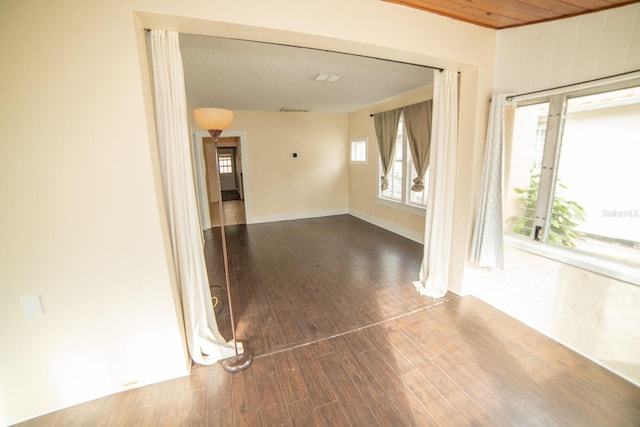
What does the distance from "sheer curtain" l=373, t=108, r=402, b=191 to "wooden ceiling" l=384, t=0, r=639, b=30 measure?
2576mm

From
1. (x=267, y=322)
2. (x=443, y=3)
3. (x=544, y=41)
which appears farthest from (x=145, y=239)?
(x=544, y=41)

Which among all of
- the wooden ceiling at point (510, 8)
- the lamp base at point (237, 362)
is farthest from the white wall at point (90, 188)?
the wooden ceiling at point (510, 8)

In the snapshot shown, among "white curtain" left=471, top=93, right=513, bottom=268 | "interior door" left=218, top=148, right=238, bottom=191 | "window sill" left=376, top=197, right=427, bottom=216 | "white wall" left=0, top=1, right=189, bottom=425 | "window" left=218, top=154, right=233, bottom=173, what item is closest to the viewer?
"white wall" left=0, top=1, right=189, bottom=425

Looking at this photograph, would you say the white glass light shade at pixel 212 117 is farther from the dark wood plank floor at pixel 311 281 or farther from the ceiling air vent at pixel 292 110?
the ceiling air vent at pixel 292 110

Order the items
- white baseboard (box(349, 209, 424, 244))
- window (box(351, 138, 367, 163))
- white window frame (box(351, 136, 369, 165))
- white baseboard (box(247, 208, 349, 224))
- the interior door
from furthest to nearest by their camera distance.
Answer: the interior door → white baseboard (box(247, 208, 349, 224)) → window (box(351, 138, 367, 163)) → white window frame (box(351, 136, 369, 165)) → white baseboard (box(349, 209, 424, 244))

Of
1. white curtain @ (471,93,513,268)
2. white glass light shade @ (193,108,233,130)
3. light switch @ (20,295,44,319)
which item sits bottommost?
light switch @ (20,295,44,319)

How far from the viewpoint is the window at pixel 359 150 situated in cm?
632

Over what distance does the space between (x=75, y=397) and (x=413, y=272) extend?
11.5 ft

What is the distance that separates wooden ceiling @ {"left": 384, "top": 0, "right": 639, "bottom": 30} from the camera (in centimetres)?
185

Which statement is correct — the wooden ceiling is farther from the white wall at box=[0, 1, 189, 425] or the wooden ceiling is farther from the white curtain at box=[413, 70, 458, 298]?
the white wall at box=[0, 1, 189, 425]

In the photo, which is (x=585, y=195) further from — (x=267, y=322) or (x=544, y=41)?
(x=267, y=322)

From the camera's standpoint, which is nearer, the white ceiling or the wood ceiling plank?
the wood ceiling plank

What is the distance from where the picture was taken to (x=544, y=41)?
2195mm

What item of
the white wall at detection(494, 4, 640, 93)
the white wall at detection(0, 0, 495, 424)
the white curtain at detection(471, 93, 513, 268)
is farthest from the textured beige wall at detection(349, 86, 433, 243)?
the white wall at detection(0, 0, 495, 424)
